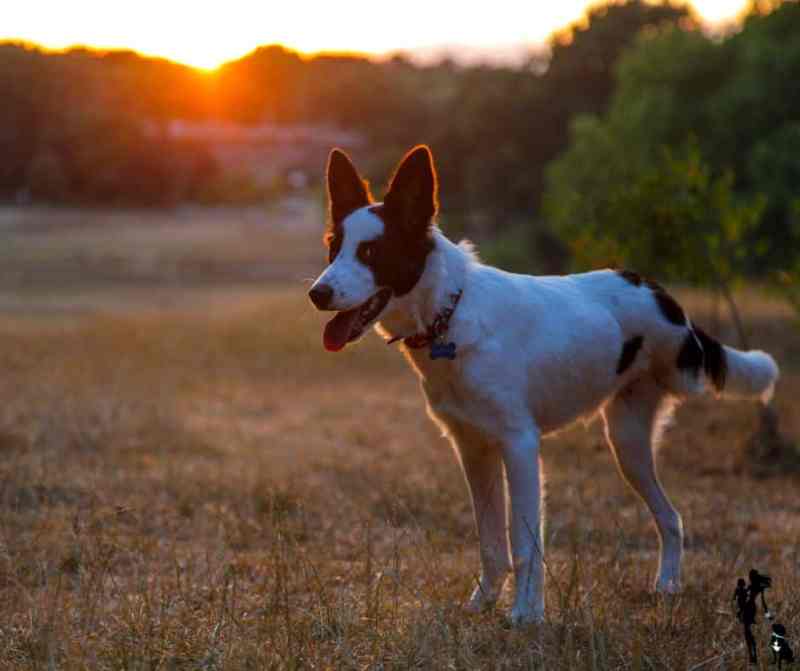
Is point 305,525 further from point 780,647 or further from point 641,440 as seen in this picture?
point 780,647

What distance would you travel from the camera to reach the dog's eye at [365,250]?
18.3ft

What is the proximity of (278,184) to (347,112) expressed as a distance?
20.4ft

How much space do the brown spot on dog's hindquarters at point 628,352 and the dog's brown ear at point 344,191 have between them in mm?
1728

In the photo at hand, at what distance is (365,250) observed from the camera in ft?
18.3

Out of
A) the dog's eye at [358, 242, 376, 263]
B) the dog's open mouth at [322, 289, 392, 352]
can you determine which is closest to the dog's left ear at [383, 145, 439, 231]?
the dog's eye at [358, 242, 376, 263]

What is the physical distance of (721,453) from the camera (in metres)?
12.6

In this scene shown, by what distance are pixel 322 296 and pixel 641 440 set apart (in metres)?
Result: 2.52

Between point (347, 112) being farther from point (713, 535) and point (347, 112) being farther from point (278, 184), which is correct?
point (713, 535)

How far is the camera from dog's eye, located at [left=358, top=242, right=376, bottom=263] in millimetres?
5582

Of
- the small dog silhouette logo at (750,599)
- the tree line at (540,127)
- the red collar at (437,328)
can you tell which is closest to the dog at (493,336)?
the red collar at (437,328)

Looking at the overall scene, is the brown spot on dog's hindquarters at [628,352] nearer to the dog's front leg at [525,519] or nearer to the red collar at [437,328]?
the dog's front leg at [525,519]

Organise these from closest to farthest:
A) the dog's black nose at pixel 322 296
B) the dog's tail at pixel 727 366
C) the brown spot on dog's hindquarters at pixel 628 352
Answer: the dog's black nose at pixel 322 296 < the brown spot on dog's hindquarters at pixel 628 352 < the dog's tail at pixel 727 366

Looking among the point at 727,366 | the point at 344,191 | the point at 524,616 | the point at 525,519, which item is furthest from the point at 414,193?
the point at 727,366

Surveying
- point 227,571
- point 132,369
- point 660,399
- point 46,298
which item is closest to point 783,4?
point 132,369
